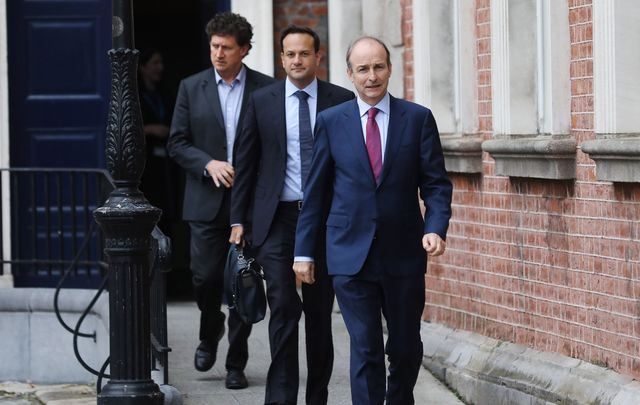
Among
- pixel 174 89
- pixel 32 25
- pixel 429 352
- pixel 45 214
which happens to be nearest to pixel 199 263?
pixel 429 352

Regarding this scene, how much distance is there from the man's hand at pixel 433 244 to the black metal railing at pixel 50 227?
551 cm

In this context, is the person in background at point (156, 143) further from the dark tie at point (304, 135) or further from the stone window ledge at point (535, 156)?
the dark tie at point (304, 135)

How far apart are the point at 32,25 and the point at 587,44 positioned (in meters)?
6.48

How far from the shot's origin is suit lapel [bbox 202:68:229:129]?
32.8 feet

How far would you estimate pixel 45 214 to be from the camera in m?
13.5

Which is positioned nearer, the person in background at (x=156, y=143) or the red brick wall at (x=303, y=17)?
the red brick wall at (x=303, y=17)

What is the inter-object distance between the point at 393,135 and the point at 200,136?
2.53m

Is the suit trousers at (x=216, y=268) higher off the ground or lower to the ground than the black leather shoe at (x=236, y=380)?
higher

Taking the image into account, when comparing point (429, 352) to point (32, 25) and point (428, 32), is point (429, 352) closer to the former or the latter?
point (428, 32)

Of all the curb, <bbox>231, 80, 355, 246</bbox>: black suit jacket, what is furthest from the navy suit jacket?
the curb

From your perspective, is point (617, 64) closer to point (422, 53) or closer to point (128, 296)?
point (128, 296)

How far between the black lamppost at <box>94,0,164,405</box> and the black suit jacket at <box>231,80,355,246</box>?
0.63 metres

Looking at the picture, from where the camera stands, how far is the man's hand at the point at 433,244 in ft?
24.4

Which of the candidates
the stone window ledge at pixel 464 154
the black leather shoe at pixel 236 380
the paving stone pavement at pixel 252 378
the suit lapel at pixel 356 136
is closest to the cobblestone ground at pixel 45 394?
the paving stone pavement at pixel 252 378
